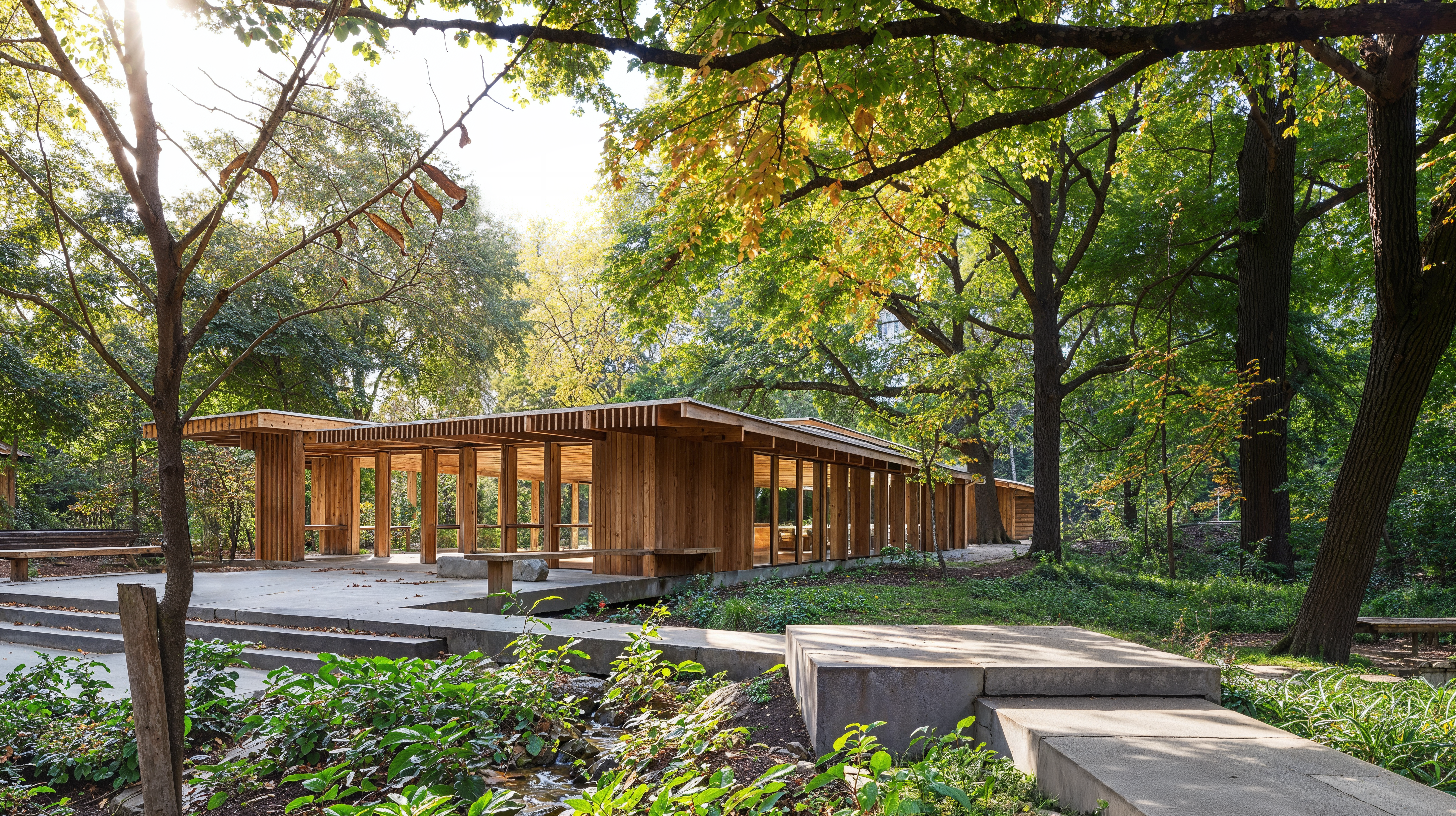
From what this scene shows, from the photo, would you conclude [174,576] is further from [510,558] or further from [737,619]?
[510,558]

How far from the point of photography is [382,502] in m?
15.7

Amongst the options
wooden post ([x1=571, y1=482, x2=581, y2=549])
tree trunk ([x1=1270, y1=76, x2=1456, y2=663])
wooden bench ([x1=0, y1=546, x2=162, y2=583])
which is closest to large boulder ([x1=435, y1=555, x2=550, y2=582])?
wooden bench ([x1=0, y1=546, x2=162, y2=583])

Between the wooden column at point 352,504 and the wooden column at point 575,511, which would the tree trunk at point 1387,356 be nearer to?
the wooden column at point 352,504

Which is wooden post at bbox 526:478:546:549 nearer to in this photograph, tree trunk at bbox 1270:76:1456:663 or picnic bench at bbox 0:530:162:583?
picnic bench at bbox 0:530:162:583

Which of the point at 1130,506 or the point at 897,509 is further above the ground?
the point at 897,509

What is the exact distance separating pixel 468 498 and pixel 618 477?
394 cm

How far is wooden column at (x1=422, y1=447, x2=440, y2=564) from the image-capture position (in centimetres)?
1503

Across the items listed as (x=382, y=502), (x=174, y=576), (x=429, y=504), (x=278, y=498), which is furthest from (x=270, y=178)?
(x=278, y=498)

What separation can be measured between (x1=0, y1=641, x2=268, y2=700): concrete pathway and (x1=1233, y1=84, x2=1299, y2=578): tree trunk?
12.4m

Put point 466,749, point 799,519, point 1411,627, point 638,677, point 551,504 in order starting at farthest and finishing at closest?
1. point 799,519
2. point 551,504
3. point 1411,627
4. point 638,677
5. point 466,749

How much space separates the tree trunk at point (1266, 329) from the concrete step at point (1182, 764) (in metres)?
10.0

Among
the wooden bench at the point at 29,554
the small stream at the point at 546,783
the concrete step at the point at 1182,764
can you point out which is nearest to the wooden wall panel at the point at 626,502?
the wooden bench at the point at 29,554

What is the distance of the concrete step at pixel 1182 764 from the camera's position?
2553 millimetres

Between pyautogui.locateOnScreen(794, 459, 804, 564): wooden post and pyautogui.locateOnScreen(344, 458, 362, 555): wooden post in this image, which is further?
pyautogui.locateOnScreen(344, 458, 362, 555): wooden post
